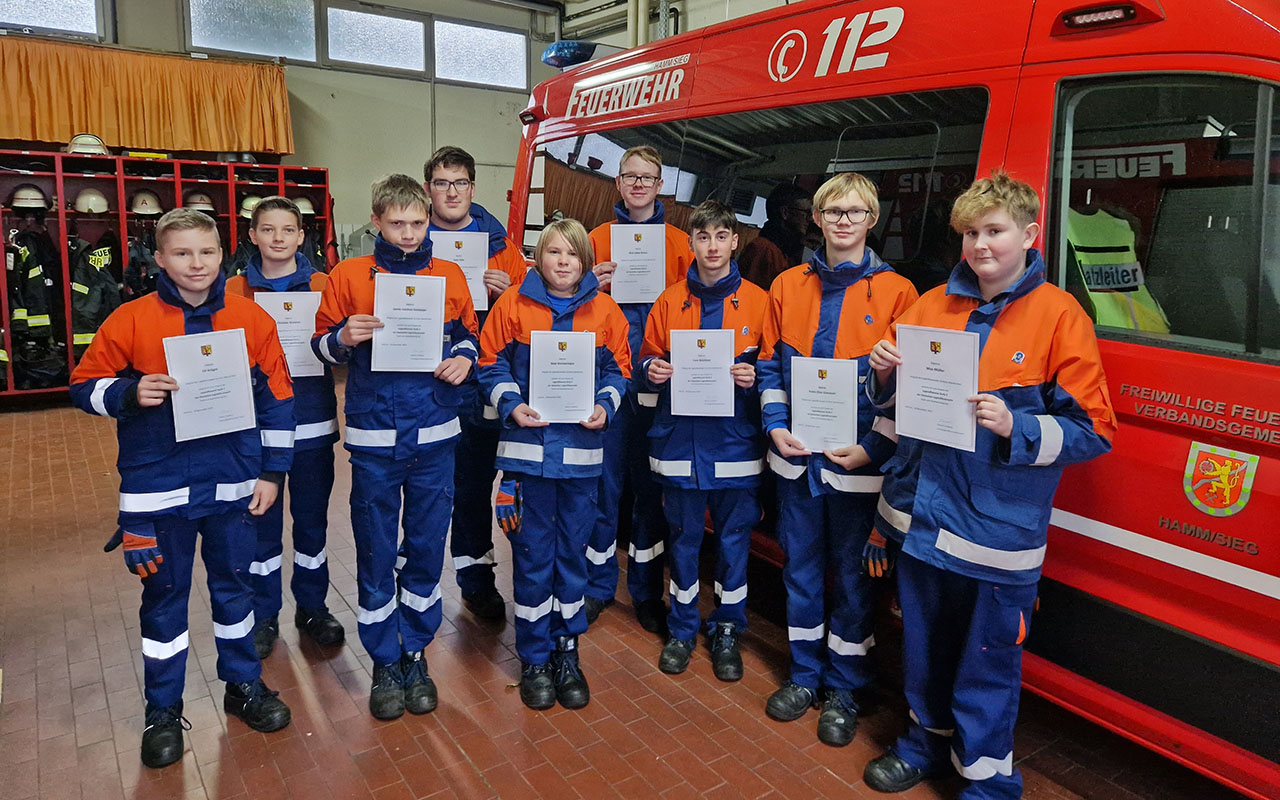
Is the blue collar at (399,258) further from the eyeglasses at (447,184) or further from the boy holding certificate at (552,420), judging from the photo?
the eyeglasses at (447,184)

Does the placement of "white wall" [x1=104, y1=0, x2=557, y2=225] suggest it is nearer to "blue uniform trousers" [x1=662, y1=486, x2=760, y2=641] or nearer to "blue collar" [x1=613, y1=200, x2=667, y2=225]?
"blue collar" [x1=613, y1=200, x2=667, y2=225]

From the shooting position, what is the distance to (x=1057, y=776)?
2824 mm

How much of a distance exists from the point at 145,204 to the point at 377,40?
14.7ft

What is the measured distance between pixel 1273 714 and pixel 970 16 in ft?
7.49

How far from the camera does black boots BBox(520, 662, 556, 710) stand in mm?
3162

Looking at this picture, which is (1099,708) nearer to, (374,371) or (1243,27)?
(1243,27)

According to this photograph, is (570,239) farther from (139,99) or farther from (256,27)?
(256,27)

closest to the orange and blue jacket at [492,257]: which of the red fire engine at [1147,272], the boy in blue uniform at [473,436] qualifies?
the boy in blue uniform at [473,436]

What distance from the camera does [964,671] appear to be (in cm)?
247

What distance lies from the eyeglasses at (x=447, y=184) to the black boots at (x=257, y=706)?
7.04 feet

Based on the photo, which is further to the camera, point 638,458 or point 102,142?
point 102,142

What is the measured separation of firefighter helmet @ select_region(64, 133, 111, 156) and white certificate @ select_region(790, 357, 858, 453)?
30.4 feet

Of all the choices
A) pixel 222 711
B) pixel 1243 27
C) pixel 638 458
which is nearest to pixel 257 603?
pixel 222 711

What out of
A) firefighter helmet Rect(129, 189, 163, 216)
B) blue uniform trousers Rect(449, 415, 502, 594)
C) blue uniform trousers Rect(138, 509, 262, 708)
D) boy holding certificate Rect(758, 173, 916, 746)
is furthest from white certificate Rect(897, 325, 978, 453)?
firefighter helmet Rect(129, 189, 163, 216)
